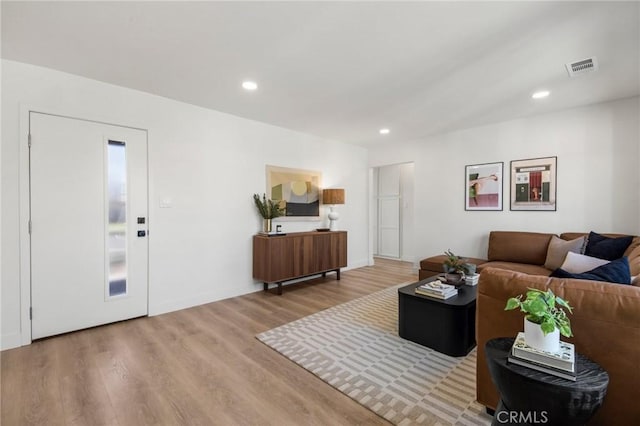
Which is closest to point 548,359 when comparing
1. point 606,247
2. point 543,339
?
point 543,339

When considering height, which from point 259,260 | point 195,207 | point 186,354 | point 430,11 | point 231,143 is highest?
point 430,11

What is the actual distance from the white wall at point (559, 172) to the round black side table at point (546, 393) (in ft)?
11.1

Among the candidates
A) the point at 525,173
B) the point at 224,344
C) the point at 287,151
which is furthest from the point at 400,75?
the point at 224,344

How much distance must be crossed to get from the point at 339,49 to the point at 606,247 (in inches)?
137

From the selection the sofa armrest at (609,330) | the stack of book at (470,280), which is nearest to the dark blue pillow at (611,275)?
the sofa armrest at (609,330)

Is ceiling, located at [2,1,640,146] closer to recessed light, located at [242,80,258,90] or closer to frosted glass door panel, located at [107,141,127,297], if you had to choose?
recessed light, located at [242,80,258,90]

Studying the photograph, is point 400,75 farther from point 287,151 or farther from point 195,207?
point 195,207

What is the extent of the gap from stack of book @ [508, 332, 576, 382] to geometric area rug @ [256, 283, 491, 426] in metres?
0.65

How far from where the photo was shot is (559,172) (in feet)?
12.7

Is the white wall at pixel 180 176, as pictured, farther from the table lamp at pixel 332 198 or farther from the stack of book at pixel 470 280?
the stack of book at pixel 470 280

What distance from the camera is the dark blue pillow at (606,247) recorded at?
3000mm

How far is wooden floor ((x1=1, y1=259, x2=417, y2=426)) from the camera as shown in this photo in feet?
5.45

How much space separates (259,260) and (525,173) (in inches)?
158

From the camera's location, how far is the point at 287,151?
15.1 feet
